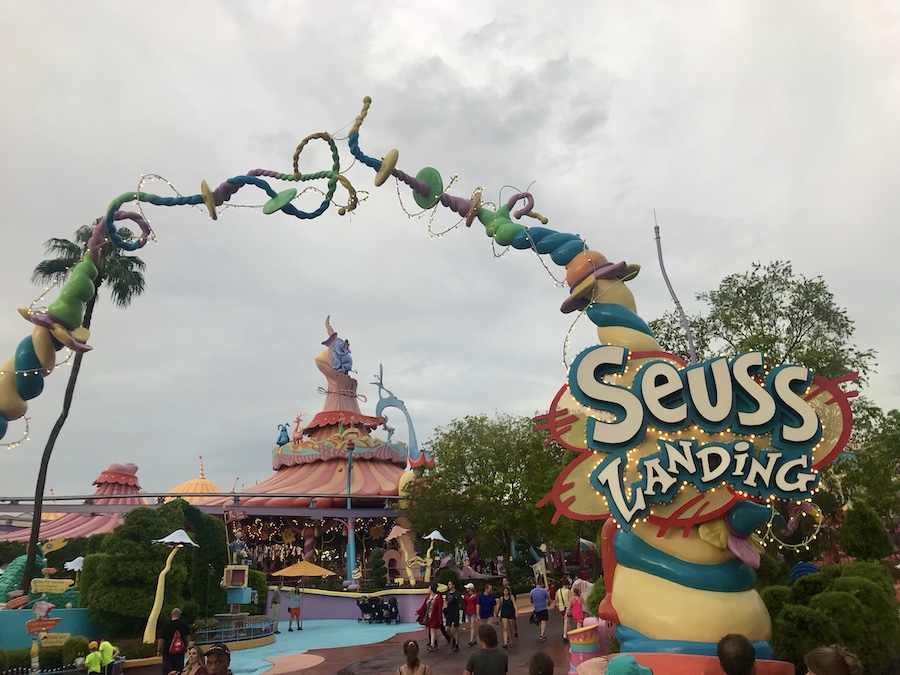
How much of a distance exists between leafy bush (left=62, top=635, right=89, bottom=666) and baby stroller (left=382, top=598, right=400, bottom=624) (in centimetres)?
1338

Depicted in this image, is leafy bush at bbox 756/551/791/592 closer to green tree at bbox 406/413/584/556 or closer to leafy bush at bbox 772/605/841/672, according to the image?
leafy bush at bbox 772/605/841/672

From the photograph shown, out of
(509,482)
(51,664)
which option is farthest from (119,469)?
(51,664)

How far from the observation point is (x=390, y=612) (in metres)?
24.7

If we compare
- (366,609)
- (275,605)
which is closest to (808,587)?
(366,609)

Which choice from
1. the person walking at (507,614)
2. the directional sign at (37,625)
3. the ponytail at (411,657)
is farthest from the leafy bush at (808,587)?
the directional sign at (37,625)

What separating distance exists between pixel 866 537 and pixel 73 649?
14.8 meters

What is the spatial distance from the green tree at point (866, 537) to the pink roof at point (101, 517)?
29.4m

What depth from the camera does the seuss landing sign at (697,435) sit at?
327 inches

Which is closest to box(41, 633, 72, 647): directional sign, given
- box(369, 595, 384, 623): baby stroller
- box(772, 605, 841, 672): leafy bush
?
box(772, 605, 841, 672): leafy bush

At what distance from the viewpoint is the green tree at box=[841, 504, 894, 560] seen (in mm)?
13008

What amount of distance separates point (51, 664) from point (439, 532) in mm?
17279

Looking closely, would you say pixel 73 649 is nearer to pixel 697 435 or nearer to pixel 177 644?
pixel 177 644

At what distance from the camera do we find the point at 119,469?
36.2 meters

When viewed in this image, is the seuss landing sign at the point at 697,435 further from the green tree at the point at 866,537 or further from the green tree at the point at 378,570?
the green tree at the point at 378,570
